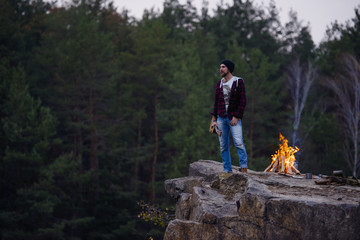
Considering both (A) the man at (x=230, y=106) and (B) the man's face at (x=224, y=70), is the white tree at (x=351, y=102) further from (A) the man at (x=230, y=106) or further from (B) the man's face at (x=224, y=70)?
(B) the man's face at (x=224, y=70)

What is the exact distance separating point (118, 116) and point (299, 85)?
39.4 ft

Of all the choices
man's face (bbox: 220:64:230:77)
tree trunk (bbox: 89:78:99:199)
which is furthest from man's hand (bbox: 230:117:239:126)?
tree trunk (bbox: 89:78:99:199)

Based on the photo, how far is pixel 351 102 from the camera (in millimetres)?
26266

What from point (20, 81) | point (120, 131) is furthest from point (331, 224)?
point (120, 131)

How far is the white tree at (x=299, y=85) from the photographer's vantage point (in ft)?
86.8

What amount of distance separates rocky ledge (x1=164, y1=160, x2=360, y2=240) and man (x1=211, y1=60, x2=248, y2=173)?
1.73 ft

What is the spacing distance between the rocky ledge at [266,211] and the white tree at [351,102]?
55.6 feet

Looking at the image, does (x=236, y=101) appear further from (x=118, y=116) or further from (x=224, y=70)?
(x=118, y=116)

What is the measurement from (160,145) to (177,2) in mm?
14896

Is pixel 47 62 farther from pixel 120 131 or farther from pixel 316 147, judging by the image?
pixel 316 147

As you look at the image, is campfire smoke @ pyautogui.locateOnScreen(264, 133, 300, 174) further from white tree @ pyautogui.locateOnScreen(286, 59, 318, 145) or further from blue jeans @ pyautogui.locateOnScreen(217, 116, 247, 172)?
white tree @ pyautogui.locateOnScreen(286, 59, 318, 145)

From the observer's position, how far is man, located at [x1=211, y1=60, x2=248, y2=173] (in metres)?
6.81

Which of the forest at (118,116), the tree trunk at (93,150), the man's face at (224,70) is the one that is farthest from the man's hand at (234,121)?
the tree trunk at (93,150)

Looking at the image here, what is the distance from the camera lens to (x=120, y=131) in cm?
2572
